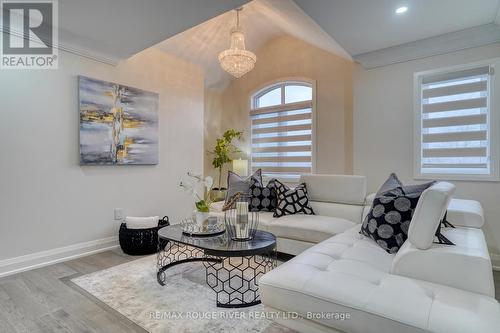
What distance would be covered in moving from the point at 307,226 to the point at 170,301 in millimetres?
1504

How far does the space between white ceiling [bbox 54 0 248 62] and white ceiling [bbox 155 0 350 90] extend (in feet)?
3.26

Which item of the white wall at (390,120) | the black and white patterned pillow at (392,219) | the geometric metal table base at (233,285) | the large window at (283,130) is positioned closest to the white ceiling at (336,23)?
the white wall at (390,120)

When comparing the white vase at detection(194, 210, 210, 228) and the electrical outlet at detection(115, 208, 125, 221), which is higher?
the white vase at detection(194, 210, 210, 228)

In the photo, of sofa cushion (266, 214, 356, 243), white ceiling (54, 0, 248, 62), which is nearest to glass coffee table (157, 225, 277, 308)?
sofa cushion (266, 214, 356, 243)

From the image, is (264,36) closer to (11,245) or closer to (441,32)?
(441,32)

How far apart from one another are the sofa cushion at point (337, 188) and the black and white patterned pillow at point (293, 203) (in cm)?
20

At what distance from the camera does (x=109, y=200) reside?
11.5 feet

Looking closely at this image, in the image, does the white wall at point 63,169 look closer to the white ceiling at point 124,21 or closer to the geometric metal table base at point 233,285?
the white ceiling at point 124,21

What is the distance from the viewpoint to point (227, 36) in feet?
15.2

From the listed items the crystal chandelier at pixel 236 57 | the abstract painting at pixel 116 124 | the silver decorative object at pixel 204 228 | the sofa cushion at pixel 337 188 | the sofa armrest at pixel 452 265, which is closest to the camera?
the sofa armrest at pixel 452 265

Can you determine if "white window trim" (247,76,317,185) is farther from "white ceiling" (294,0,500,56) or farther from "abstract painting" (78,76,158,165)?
"abstract painting" (78,76,158,165)

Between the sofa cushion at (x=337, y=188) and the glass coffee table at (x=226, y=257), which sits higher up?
the sofa cushion at (x=337, y=188)

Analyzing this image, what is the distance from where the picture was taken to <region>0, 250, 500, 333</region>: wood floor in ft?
6.00

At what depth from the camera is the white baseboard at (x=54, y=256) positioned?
8.87 ft
